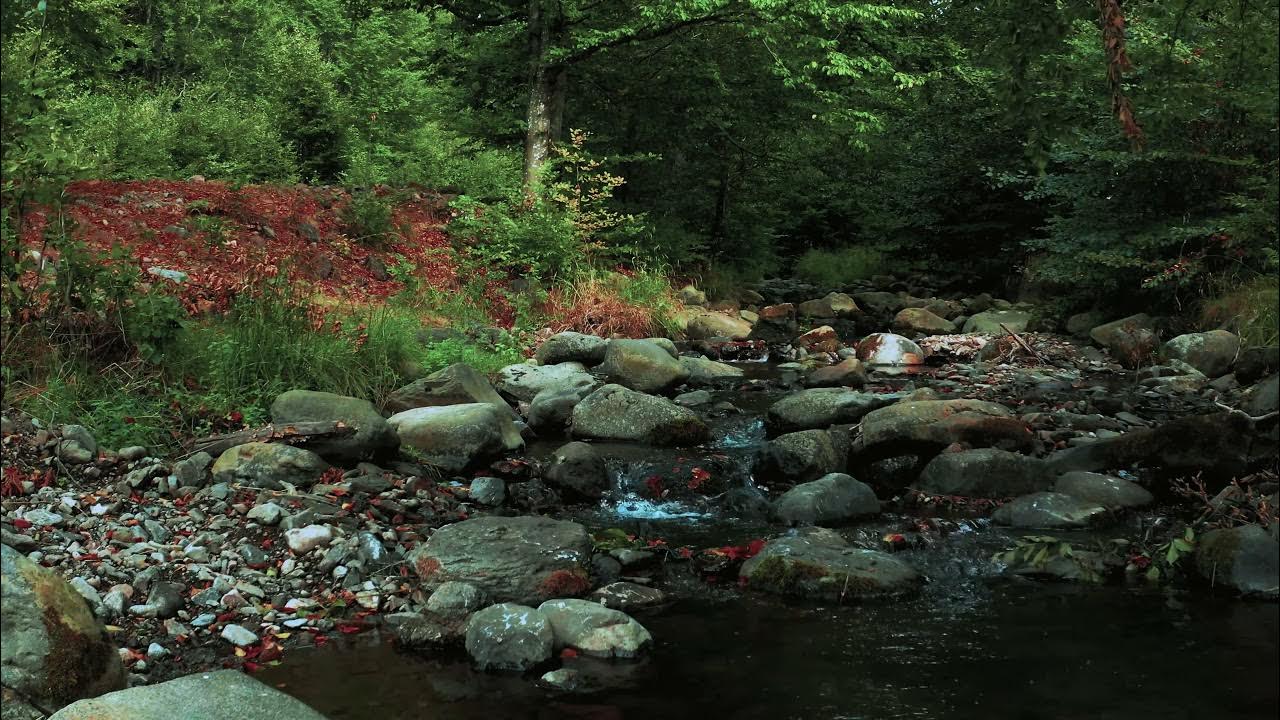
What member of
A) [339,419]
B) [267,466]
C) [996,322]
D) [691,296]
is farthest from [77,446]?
[996,322]

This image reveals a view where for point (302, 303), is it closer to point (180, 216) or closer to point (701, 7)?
point (180, 216)

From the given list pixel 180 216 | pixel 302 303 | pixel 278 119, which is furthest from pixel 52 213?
pixel 278 119

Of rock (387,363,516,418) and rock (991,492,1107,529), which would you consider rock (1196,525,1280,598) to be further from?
rock (387,363,516,418)

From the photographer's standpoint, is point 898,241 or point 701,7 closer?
point 701,7

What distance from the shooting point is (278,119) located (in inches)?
652

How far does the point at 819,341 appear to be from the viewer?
44.9 feet

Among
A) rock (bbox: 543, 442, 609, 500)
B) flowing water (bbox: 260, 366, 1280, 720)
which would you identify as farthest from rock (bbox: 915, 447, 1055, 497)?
rock (bbox: 543, 442, 609, 500)

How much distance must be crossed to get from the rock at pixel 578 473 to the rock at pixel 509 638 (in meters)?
2.48

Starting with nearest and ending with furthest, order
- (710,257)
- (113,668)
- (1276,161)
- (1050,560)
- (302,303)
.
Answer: (1276,161) → (113,668) → (1050,560) → (302,303) → (710,257)

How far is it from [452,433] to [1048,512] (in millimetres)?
4199

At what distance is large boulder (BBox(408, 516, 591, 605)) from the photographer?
506 cm

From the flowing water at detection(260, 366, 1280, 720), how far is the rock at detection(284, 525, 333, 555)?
2.99 feet

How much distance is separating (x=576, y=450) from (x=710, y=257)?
12164 millimetres

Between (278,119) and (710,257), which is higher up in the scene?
(278,119)
